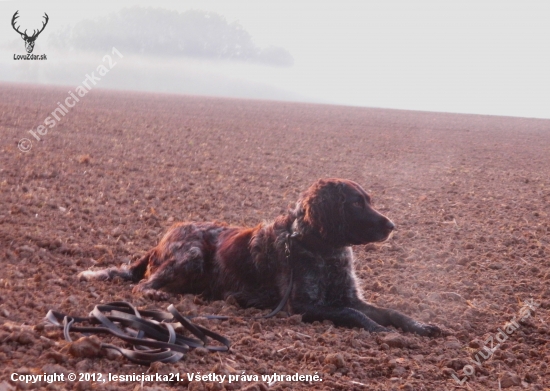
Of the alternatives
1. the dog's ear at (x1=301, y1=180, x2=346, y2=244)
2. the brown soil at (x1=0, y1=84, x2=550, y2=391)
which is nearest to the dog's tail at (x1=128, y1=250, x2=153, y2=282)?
the brown soil at (x1=0, y1=84, x2=550, y2=391)

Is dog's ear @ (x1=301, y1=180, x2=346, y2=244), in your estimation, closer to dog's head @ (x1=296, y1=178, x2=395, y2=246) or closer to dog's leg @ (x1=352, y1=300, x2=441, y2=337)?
dog's head @ (x1=296, y1=178, x2=395, y2=246)

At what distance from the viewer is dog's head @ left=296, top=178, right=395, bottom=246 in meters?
5.75

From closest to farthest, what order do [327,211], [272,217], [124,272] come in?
[327,211], [124,272], [272,217]

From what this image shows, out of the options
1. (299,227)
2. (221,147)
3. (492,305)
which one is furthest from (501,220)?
(221,147)

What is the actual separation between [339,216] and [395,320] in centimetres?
100

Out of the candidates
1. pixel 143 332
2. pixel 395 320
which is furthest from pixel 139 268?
pixel 395 320

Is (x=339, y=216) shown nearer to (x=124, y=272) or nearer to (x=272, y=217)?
(x=124, y=272)

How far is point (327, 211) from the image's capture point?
5.74 m

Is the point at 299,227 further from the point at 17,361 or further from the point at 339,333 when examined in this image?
the point at 17,361

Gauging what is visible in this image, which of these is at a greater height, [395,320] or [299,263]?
[299,263]

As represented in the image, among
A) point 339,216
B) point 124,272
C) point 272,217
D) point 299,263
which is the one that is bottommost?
point 124,272

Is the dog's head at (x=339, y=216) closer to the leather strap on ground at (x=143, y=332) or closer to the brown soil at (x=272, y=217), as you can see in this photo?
the brown soil at (x=272, y=217)

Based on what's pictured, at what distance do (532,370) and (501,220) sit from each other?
580 centimetres

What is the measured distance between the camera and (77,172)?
39.3 feet
